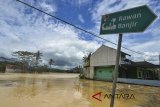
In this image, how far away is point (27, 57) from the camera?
257 ft

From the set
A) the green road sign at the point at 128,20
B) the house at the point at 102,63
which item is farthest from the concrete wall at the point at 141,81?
the green road sign at the point at 128,20

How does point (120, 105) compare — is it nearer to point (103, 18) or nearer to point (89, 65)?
point (103, 18)

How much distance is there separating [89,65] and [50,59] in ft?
230

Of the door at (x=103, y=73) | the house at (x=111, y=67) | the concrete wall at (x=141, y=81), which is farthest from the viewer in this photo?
the door at (x=103, y=73)

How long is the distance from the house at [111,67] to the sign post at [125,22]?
23625 millimetres

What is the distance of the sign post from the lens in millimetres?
2379

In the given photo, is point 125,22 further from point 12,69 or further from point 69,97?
point 12,69

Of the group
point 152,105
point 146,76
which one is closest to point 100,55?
point 146,76

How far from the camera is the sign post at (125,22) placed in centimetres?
238

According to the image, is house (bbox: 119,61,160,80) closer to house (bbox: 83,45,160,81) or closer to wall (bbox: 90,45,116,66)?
house (bbox: 83,45,160,81)

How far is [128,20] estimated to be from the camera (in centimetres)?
254

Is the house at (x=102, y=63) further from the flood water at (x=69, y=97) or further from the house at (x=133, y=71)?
the flood water at (x=69, y=97)

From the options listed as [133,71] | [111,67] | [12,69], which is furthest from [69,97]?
[12,69]

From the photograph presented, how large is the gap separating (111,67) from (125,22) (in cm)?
2836
